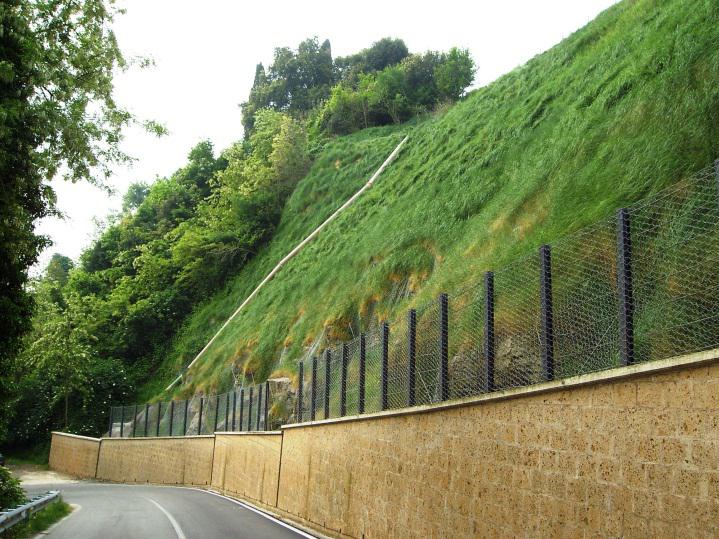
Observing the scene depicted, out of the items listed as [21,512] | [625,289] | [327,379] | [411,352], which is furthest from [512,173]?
[625,289]

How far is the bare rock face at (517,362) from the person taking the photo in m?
9.16

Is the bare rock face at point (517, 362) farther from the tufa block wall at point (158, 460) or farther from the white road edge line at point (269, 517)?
the tufa block wall at point (158, 460)

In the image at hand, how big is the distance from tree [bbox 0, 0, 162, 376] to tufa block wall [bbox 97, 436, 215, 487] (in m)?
14.6

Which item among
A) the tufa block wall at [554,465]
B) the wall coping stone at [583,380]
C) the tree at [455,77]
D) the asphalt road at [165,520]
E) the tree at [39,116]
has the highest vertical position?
the tree at [455,77]

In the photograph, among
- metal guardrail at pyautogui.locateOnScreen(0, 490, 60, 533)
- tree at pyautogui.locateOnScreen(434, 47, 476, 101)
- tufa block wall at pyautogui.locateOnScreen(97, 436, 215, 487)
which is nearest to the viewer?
metal guardrail at pyautogui.locateOnScreen(0, 490, 60, 533)

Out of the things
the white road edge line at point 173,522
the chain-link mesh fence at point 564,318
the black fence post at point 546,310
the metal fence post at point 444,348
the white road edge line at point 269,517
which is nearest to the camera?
the chain-link mesh fence at point 564,318

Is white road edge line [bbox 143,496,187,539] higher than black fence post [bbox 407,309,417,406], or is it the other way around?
black fence post [bbox 407,309,417,406]

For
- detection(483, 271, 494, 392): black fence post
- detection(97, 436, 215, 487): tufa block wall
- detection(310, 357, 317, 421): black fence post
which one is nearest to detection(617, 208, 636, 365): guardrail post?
detection(483, 271, 494, 392): black fence post

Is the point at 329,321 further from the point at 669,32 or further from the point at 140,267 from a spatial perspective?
the point at 140,267

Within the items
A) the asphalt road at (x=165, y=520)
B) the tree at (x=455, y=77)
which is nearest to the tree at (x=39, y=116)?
the asphalt road at (x=165, y=520)

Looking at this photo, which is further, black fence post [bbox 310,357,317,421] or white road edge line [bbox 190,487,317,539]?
black fence post [bbox 310,357,317,421]

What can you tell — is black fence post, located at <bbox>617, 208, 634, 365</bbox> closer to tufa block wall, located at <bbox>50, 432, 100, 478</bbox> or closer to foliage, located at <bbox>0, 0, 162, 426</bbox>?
foliage, located at <bbox>0, 0, 162, 426</bbox>

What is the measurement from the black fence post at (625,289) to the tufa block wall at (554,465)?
→ 1.43 feet

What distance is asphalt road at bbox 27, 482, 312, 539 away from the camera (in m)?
14.5
